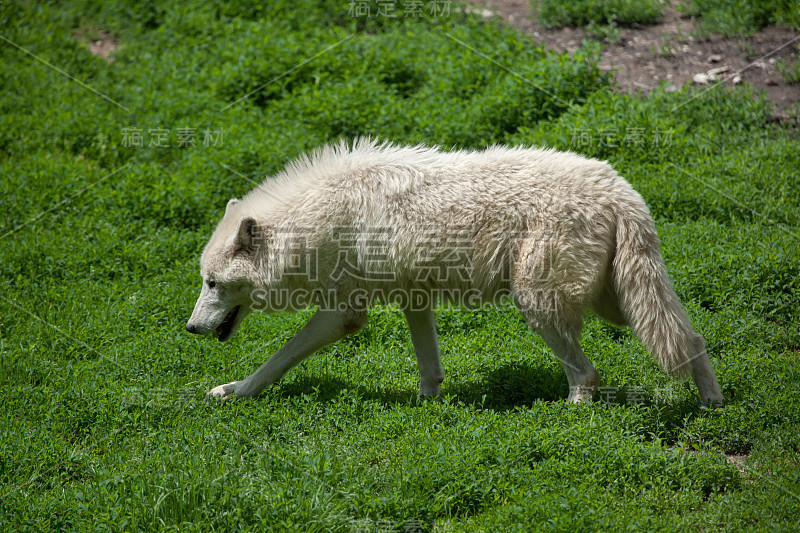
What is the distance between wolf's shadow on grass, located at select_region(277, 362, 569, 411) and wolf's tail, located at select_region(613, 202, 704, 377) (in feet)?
3.00

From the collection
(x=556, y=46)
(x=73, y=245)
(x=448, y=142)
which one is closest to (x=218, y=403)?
(x=73, y=245)

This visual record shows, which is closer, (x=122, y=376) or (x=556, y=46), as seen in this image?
(x=122, y=376)

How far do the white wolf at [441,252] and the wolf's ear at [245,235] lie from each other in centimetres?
1

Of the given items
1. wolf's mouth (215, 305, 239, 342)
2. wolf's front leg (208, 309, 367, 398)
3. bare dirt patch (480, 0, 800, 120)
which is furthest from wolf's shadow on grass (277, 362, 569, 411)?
bare dirt patch (480, 0, 800, 120)

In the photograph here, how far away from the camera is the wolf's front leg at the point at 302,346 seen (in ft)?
20.0

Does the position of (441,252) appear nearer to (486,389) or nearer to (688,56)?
(486,389)

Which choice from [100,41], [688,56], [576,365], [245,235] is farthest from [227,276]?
[100,41]

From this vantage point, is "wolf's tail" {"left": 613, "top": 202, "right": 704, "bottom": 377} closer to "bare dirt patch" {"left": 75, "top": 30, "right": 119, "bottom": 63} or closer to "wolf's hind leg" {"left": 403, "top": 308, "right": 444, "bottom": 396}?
"wolf's hind leg" {"left": 403, "top": 308, "right": 444, "bottom": 396}

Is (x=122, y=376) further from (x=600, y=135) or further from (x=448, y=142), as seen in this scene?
(x=600, y=135)

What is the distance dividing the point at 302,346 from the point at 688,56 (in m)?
7.52

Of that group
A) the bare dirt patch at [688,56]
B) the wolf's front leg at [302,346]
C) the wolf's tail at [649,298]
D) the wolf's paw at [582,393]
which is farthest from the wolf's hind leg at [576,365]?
the bare dirt patch at [688,56]

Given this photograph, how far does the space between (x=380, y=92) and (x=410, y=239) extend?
16.7 ft

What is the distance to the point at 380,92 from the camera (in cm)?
1048

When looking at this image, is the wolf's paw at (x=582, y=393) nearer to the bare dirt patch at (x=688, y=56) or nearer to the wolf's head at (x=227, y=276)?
the wolf's head at (x=227, y=276)
